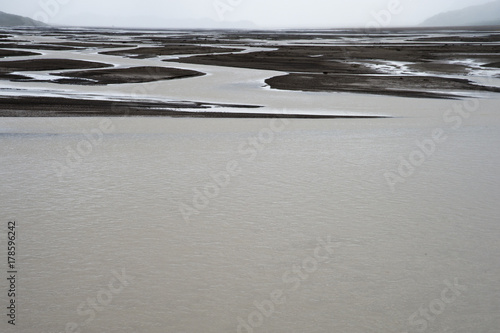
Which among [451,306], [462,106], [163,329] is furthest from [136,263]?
[462,106]

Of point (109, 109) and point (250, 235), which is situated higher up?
point (109, 109)

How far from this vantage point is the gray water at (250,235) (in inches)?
199

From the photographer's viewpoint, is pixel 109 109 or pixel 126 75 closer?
pixel 109 109

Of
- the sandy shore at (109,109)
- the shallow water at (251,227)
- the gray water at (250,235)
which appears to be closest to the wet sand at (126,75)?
the sandy shore at (109,109)

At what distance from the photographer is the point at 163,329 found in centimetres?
473

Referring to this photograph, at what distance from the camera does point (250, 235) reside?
Result: 22.3 ft

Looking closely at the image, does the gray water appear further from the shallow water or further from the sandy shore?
the sandy shore

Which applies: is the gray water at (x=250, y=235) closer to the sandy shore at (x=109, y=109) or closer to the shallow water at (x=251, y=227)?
the shallow water at (x=251, y=227)

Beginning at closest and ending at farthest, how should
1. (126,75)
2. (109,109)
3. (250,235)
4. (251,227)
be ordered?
1. (250,235)
2. (251,227)
3. (109,109)
4. (126,75)

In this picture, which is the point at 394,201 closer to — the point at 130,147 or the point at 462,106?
the point at 130,147

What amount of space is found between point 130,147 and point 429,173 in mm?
5384

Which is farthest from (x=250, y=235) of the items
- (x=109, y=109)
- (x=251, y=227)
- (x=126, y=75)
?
(x=126, y=75)

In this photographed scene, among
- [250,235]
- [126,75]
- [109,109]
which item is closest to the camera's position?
[250,235]

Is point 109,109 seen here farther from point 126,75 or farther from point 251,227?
point 251,227
